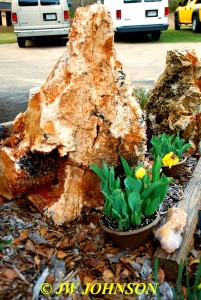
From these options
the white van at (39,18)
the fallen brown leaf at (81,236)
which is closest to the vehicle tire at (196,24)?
the white van at (39,18)

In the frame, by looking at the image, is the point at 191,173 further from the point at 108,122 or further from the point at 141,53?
the point at 141,53

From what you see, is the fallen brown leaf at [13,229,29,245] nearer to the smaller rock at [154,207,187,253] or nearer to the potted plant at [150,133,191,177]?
the smaller rock at [154,207,187,253]

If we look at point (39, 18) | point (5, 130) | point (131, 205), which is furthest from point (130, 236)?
point (39, 18)

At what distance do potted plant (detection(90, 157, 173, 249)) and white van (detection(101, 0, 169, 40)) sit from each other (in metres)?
12.5

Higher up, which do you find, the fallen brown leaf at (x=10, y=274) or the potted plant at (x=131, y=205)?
the potted plant at (x=131, y=205)

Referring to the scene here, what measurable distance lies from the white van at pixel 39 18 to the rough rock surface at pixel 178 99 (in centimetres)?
1087

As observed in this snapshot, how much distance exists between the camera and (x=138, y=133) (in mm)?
2506

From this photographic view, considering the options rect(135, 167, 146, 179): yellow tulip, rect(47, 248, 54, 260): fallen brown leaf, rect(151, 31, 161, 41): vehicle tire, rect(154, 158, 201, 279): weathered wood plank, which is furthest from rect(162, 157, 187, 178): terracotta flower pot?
rect(151, 31, 161, 41): vehicle tire

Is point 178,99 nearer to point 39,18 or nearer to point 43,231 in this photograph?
point 43,231

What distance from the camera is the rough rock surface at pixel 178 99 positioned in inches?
140

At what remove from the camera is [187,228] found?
238 cm

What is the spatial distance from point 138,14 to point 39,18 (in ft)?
11.7

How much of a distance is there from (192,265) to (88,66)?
54.7 inches

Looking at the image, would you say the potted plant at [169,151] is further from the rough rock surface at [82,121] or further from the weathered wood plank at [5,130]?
the weathered wood plank at [5,130]
